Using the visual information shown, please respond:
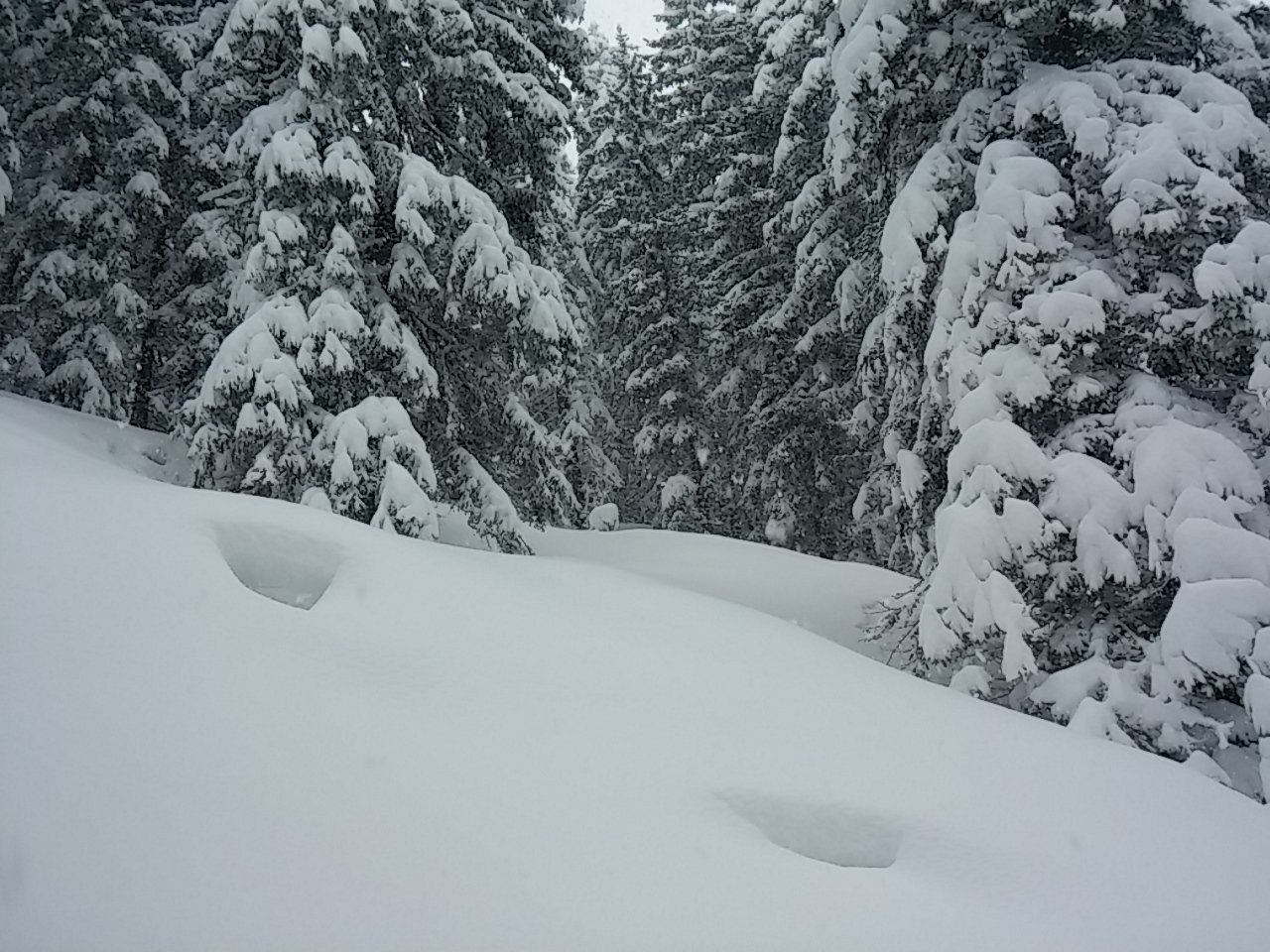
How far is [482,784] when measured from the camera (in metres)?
2.85

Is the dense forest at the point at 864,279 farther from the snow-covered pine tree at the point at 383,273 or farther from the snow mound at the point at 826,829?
the snow mound at the point at 826,829

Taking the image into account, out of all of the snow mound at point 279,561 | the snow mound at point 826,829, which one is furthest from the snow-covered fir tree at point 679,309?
the snow mound at point 826,829

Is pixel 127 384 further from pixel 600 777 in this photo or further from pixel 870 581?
pixel 600 777

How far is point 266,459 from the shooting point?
798 centimetres

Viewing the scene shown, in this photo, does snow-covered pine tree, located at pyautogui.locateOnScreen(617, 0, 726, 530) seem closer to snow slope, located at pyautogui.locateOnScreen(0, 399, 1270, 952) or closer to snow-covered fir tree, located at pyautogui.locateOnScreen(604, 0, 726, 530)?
snow-covered fir tree, located at pyautogui.locateOnScreen(604, 0, 726, 530)

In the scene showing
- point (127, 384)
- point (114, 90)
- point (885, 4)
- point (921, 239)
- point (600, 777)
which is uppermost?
point (885, 4)

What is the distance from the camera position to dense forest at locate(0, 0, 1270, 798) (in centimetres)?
610

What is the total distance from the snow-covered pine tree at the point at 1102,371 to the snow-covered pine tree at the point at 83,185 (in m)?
11.8

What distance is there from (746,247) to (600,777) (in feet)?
56.1

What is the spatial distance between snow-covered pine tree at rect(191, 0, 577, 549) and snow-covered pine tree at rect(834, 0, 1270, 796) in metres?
4.18

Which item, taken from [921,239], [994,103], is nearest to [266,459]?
[921,239]

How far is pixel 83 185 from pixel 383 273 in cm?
873

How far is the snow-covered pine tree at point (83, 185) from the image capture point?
43.8 ft

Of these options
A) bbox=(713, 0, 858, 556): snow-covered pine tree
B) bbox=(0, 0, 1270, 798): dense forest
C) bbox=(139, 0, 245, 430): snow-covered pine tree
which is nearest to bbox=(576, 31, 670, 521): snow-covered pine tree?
bbox=(713, 0, 858, 556): snow-covered pine tree
